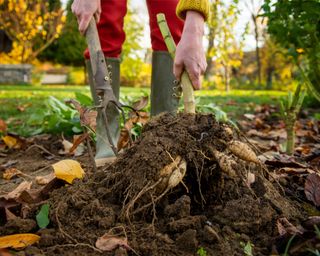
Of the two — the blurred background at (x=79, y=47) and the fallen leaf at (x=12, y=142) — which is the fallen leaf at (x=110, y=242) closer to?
the fallen leaf at (x=12, y=142)

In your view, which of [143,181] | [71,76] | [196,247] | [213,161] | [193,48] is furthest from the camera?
[71,76]

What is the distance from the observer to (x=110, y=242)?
1307mm

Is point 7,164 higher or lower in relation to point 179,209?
lower

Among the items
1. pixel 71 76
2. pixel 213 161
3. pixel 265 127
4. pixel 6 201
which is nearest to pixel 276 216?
pixel 213 161

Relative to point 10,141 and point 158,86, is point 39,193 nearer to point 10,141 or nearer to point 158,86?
point 158,86

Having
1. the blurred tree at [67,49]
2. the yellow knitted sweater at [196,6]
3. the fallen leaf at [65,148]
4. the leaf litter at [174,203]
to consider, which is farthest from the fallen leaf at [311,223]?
the blurred tree at [67,49]

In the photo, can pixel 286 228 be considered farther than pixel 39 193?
No

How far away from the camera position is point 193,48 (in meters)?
1.75

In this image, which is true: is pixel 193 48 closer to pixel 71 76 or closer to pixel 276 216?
pixel 276 216

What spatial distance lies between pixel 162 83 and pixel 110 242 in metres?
1.70

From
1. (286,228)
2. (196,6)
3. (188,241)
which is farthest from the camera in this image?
(196,6)

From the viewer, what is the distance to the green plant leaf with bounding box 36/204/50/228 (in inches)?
57.6

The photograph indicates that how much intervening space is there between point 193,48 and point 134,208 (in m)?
0.69

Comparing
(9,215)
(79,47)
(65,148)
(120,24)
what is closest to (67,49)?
(79,47)
